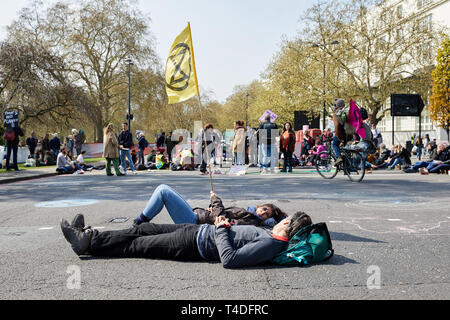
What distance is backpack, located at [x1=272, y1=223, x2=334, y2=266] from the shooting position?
406 cm

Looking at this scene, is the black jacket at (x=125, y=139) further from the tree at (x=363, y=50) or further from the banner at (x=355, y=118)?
the tree at (x=363, y=50)

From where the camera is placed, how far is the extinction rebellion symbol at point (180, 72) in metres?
7.46

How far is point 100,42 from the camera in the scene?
42.4 metres

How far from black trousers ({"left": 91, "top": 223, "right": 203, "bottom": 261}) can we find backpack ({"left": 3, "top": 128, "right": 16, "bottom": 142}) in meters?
14.0

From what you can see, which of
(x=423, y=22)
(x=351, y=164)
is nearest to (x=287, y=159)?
(x=351, y=164)

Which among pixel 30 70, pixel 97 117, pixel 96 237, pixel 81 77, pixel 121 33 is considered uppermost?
Answer: pixel 121 33

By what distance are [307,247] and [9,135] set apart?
1527cm

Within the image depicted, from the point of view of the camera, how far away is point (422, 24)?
33125mm

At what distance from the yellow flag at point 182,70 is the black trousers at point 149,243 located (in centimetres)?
355

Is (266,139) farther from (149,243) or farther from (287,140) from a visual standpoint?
(149,243)
